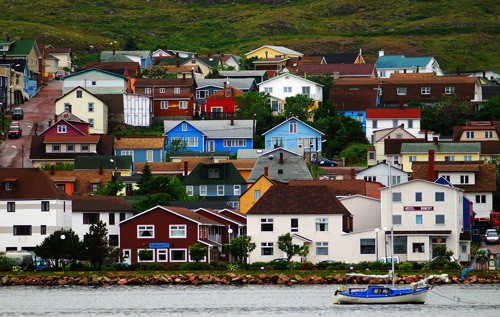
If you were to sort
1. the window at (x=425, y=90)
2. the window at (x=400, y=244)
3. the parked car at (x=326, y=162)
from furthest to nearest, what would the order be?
the window at (x=425, y=90)
the parked car at (x=326, y=162)
the window at (x=400, y=244)

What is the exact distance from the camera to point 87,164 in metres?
132

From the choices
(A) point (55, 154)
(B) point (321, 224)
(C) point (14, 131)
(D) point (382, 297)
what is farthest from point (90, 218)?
(C) point (14, 131)

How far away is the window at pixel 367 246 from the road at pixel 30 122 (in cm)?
4149

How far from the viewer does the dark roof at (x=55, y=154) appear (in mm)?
135925

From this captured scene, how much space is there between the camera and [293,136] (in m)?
143

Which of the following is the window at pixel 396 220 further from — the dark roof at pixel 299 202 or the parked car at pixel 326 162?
the parked car at pixel 326 162

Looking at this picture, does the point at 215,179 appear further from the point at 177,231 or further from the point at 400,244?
the point at 400,244

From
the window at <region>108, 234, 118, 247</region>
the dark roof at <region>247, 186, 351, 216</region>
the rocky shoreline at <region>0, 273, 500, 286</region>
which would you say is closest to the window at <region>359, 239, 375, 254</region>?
the dark roof at <region>247, 186, 351, 216</region>

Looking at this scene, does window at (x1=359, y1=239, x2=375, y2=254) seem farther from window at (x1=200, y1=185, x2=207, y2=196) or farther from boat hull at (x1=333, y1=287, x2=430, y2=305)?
window at (x1=200, y1=185, x2=207, y2=196)

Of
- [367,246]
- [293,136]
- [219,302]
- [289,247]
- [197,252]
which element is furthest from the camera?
[293,136]

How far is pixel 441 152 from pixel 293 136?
674 inches

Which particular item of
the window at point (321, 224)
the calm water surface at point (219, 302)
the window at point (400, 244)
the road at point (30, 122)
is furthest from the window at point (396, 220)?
the road at point (30, 122)

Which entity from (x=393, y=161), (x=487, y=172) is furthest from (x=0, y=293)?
(x=393, y=161)

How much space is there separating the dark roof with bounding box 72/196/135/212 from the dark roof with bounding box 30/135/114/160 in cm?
2712
